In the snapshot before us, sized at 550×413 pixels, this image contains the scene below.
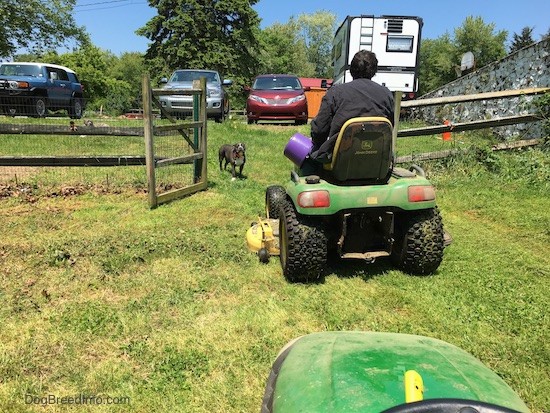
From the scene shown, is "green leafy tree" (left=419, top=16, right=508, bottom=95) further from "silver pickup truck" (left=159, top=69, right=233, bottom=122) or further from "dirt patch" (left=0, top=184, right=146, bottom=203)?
"dirt patch" (left=0, top=184, right=146, bottom=203)

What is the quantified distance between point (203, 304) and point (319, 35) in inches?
3002

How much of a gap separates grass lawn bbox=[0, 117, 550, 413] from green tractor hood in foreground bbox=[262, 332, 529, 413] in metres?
1.01

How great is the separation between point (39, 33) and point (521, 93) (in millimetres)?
39230

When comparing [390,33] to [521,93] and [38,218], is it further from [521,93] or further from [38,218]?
[38,218]

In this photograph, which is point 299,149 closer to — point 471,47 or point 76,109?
point 76,109

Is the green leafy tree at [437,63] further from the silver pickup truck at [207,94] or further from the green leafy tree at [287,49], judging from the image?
the silver pickup truck at [207,94]

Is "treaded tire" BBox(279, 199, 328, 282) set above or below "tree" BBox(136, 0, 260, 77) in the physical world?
below

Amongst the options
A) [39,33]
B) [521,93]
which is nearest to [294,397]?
[521,93]

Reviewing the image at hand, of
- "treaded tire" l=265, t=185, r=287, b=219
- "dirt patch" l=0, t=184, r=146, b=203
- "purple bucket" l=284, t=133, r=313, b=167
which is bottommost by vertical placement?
"dirt patch" l=0, t=184, r=146, b=203

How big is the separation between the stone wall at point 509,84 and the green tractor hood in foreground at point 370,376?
7386mm

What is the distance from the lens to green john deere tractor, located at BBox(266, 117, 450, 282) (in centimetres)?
326

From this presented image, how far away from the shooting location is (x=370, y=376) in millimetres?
1179

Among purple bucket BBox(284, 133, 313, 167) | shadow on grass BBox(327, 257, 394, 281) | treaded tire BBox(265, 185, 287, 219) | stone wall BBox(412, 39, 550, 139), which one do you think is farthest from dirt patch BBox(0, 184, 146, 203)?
stone wall BBox(412, 39, 550, 139)

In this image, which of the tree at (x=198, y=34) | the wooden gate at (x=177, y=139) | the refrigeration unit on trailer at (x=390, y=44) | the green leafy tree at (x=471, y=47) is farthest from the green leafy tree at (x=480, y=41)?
the wooden gate at (x=177, y=139)
